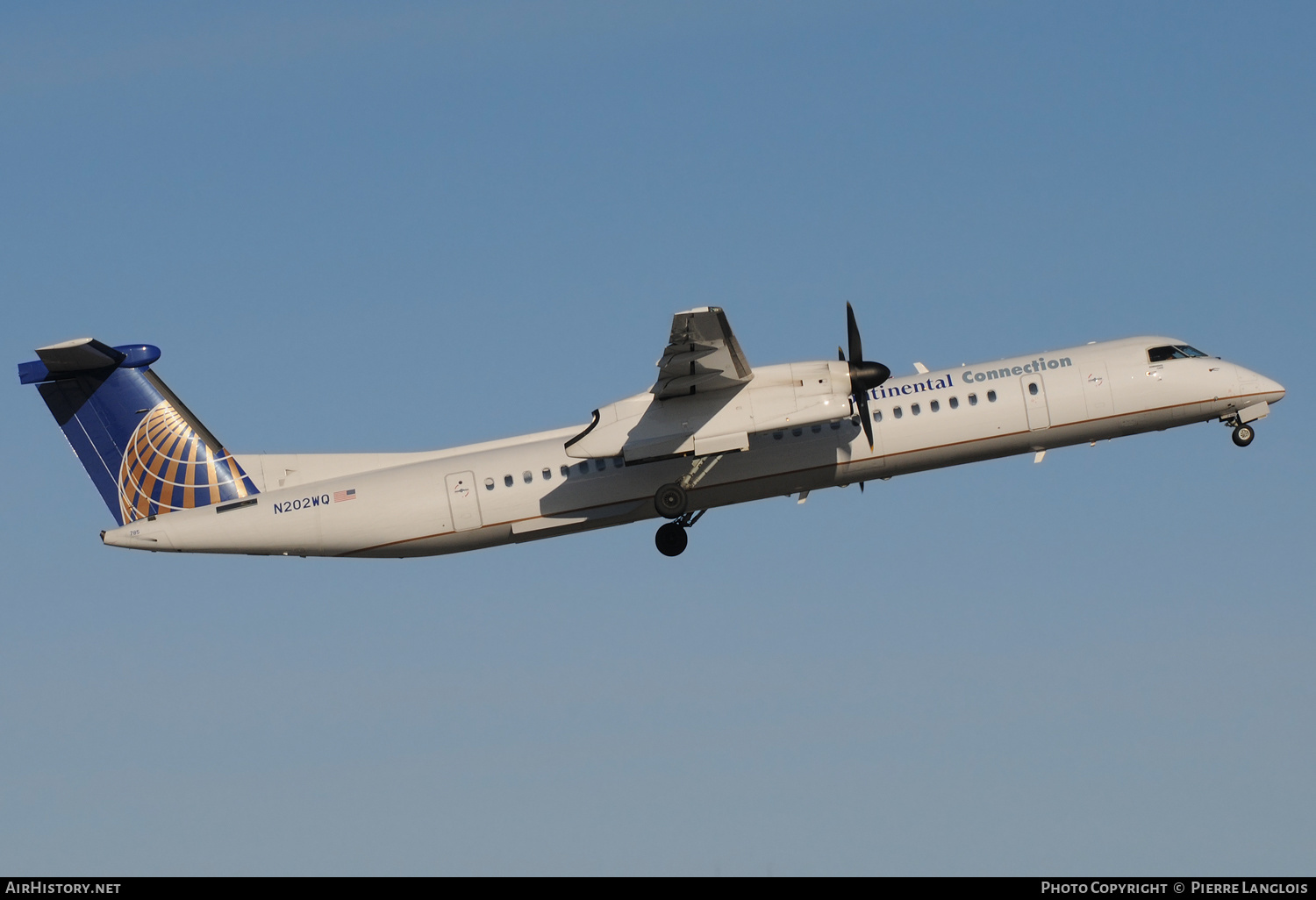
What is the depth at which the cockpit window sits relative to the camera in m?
27.6

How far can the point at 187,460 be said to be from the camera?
90.7 feet

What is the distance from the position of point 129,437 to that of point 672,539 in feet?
35.9

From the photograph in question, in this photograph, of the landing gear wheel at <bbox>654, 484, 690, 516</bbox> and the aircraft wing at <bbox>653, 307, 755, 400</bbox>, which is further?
the landing gear wheel at <bbox>654, 484, 690, 516</bbox>

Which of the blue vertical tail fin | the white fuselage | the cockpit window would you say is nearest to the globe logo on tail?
the blue vertical tail fin

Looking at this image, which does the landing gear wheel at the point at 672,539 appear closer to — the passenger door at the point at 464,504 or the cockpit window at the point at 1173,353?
the passenger door at the point at 464,504

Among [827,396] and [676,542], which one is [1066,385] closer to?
[827,396]

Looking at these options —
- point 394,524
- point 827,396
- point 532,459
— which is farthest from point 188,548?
point 827,396

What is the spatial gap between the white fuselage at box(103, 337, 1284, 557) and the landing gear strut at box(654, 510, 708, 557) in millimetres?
595

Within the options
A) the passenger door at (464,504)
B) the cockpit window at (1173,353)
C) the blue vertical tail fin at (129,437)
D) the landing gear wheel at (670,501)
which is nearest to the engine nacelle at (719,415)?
the landing gear wheel at (670,501)

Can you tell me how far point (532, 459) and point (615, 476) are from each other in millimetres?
1629

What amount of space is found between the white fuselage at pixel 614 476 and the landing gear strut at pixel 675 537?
595 mm

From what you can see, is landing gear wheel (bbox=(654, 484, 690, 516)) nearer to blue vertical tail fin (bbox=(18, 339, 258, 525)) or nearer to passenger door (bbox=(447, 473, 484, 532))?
passenger door (bbox=(447, 473, 484, 532))

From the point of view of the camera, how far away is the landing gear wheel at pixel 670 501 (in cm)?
2642

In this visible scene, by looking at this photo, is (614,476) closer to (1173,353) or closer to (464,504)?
(464,504)
